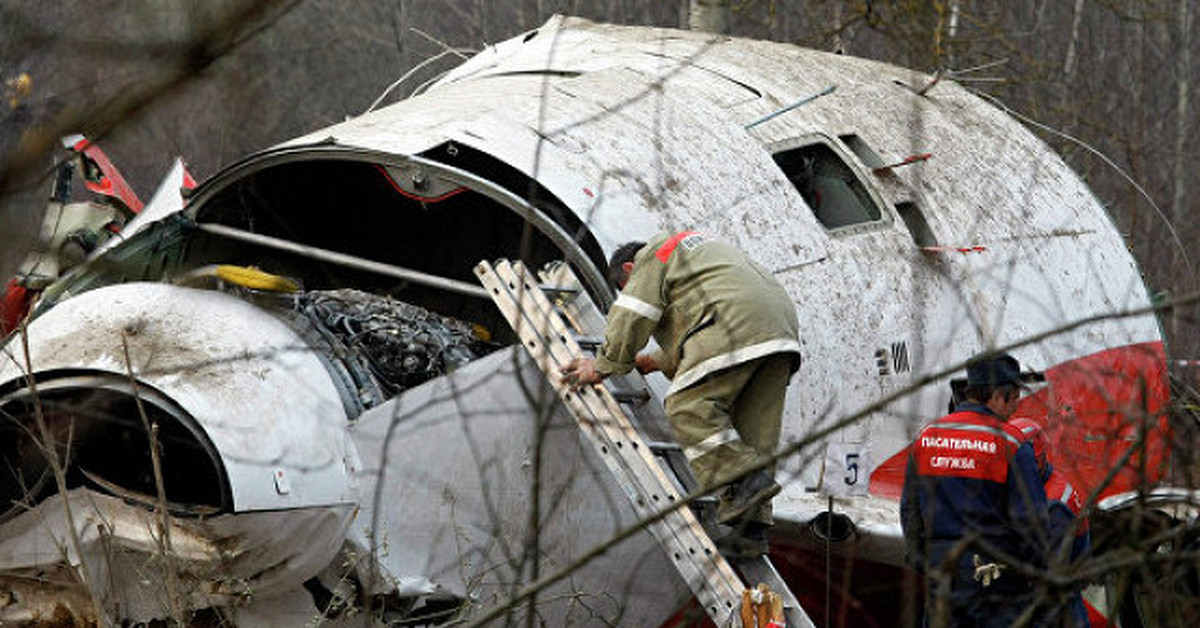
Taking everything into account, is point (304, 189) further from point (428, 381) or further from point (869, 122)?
point (869, 122)

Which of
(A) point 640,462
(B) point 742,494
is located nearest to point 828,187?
(B) point 742,494

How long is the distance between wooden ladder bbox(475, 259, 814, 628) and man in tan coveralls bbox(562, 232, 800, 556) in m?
0.10

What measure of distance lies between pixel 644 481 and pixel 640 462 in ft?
0.24

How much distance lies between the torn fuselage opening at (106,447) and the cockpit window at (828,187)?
3.04 metres

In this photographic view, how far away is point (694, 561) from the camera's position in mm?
6648

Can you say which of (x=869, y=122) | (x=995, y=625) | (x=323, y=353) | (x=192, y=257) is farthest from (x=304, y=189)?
(x=995, y=625)

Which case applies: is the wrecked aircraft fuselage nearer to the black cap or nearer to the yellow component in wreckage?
the yellow component in wreckage

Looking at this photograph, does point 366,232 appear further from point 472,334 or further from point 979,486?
point 979,486

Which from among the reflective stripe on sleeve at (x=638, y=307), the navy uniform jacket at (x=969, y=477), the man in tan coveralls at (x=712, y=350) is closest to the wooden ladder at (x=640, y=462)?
the man in tan coveralls at (x=712, y=350)

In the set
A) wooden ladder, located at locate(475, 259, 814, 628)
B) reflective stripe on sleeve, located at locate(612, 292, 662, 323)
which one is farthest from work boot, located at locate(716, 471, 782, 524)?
reflective stripe on sleeve, located at locate(612, 292, 662, 323)

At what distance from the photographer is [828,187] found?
28.3 ft

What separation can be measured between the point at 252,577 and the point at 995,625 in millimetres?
2978

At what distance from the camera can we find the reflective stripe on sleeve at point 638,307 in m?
6.86

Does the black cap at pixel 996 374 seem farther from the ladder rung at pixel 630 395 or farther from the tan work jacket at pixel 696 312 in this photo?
the ladder rung at pixel 630 395
